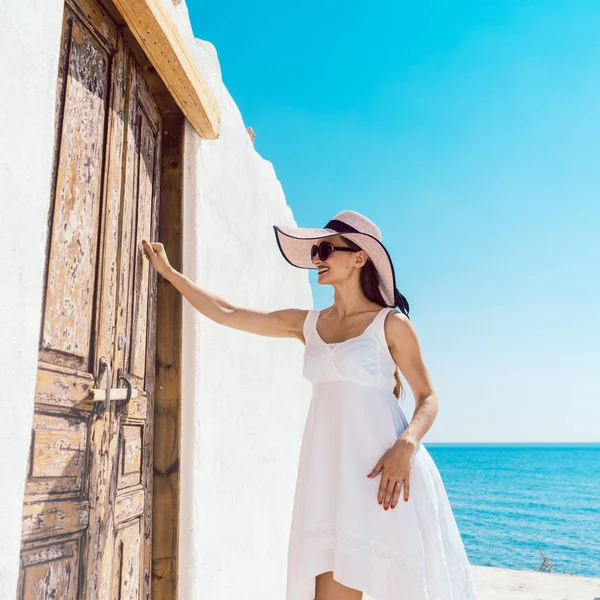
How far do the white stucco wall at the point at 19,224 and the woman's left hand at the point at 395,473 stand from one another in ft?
4.10

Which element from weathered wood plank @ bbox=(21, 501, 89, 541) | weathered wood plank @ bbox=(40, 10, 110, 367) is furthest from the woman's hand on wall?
weathered wood plank @ bbox=(21, 501, 89, 541)

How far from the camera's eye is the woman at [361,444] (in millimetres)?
2125

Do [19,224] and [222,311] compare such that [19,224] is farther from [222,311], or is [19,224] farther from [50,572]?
[222,311]

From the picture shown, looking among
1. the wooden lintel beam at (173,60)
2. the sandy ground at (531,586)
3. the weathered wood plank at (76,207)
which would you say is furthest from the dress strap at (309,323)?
the sandy ground at (531,586)

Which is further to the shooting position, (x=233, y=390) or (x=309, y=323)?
(x=233, y=390)

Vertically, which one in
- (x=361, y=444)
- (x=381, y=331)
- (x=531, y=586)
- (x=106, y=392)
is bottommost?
(x=531, y=586)

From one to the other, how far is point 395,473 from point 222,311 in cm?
96

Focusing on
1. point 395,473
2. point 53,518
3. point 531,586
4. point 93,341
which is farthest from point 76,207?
point 531,586

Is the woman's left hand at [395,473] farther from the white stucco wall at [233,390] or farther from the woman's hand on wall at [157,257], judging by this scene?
the woman's hand on wall at [157,257]

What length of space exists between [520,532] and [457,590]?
35146 millimetres

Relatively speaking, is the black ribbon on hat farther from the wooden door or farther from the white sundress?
the wooden door

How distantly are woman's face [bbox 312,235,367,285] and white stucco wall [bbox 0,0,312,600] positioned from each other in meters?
0.58

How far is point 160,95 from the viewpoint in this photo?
2773 millimetres

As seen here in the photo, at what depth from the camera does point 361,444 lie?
7.48ft
